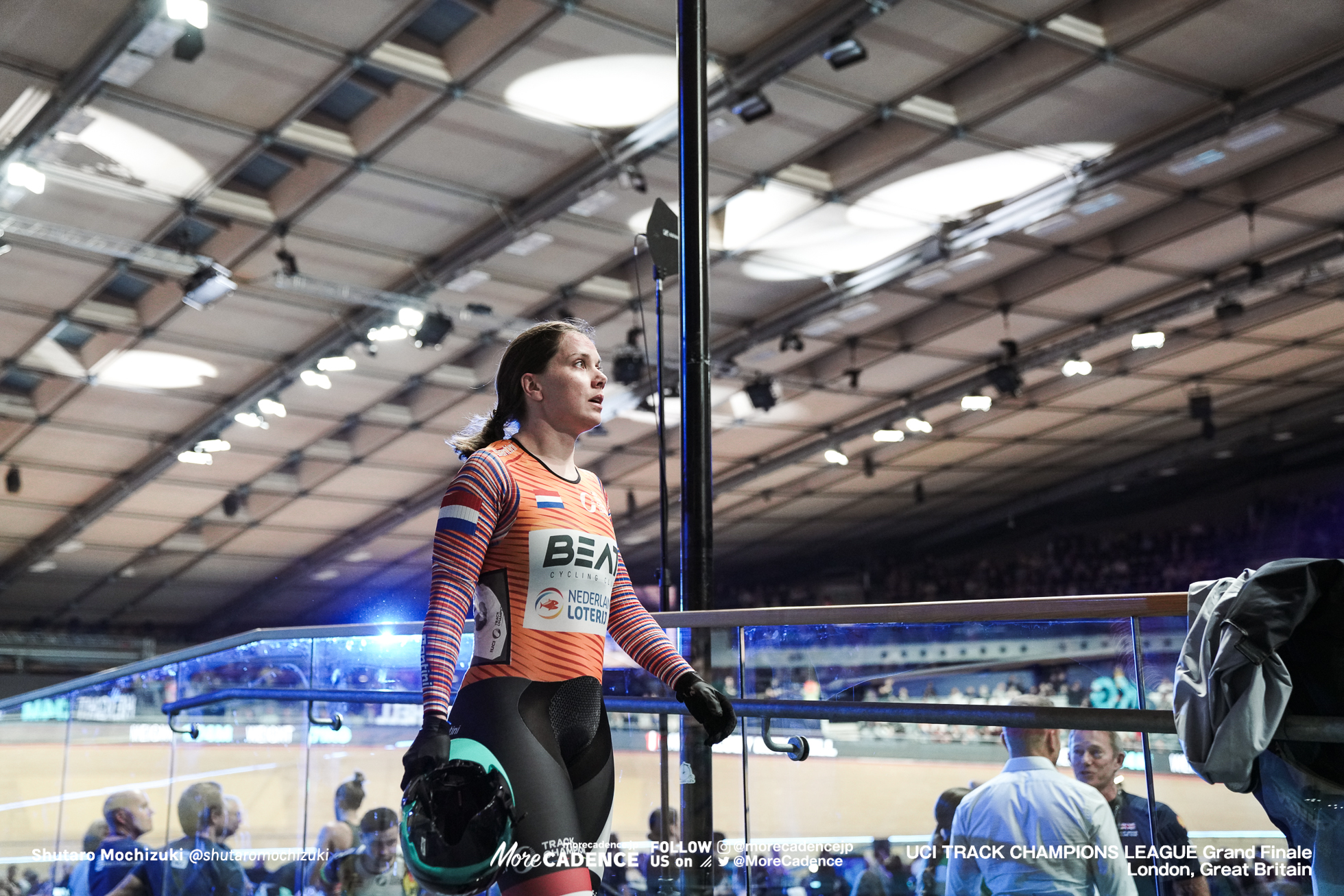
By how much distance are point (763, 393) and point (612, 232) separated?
4.91 meters

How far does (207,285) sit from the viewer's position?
38.5 ft

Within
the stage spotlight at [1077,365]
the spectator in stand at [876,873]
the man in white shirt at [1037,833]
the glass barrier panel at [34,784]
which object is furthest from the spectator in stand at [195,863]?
the stage spotlight at [1077,365]

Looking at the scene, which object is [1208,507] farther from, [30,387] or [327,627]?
[327,627]

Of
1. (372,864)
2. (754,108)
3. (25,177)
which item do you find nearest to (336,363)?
(25,177)

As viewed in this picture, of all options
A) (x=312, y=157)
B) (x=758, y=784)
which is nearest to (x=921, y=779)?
(x=758, y=784)

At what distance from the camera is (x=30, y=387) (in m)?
15.9

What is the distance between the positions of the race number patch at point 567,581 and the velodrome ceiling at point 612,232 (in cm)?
732

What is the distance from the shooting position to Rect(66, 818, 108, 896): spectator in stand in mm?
5105

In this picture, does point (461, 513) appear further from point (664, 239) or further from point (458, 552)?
point (664, 239)

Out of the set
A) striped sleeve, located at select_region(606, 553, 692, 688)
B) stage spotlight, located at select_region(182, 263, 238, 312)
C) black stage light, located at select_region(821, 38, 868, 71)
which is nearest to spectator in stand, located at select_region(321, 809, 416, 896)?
striped sleeve, located at select_region(606, 553, 692, 688)

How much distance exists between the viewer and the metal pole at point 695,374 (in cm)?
323

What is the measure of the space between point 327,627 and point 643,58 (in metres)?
6.71

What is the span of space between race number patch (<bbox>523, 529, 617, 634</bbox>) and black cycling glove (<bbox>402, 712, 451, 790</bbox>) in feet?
1.16

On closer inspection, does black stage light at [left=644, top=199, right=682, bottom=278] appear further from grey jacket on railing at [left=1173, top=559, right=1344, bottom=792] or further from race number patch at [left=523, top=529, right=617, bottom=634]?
grey jacket on railing at [left=1173, top=559, right=1344, bottom=792]
